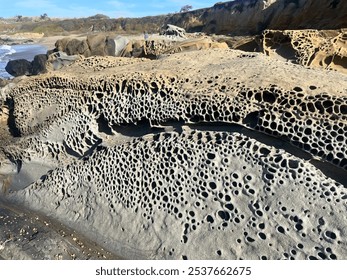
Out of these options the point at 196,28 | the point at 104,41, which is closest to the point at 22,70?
the point at 104,41

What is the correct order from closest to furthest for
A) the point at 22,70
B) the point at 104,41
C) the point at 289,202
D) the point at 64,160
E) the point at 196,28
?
the point at 289,202 → the point at 64,160 → the point at 104,41 → the point at 22,70 → the point at 196,28

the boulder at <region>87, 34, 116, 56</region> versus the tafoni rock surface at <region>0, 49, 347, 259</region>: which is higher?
the tafoni rock surface at <region>0, 49, 347, 259</region>

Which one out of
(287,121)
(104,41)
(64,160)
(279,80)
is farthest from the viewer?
(104,41)

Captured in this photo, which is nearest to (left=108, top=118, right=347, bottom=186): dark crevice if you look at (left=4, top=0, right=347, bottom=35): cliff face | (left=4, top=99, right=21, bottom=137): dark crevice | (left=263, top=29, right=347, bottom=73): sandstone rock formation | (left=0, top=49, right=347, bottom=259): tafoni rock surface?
(left=0, top=49, right=347, bottom=259): tafoni rock surface

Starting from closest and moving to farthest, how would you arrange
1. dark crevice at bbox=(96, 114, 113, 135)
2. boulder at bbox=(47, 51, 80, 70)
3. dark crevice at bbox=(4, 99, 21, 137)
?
dark crevice at bbox=(96, 114, 113, 135)
dark crevice at bbox=(4, 99, 21, 137)
boulder at bbox=(47, 51, 80, 70)

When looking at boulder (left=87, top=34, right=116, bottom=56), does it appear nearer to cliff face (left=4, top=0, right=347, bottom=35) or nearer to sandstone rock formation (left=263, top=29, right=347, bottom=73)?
sandstone rock formation (left=263, top=29, right=347, bottom=73)

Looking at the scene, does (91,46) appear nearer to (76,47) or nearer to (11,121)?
(76,47)

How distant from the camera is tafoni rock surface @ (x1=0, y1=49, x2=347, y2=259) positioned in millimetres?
2590

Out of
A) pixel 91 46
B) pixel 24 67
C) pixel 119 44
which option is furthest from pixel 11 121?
pixel 24 67

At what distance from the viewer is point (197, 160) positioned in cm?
298

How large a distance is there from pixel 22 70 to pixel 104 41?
5829 mm

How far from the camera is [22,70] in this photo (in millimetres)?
13570

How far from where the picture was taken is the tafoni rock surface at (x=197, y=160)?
8.50 ft
